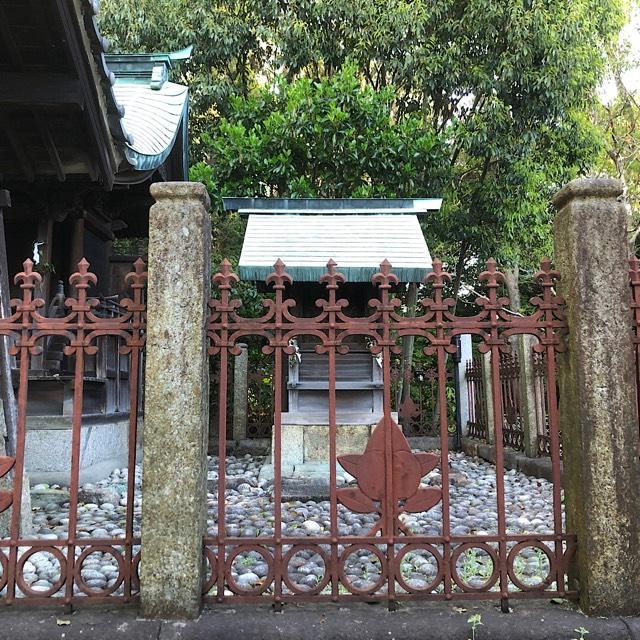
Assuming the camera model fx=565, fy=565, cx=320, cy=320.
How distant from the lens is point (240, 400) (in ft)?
33.8

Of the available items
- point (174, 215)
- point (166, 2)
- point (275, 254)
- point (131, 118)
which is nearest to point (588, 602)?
point (174, 215)

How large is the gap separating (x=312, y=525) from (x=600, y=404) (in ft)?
9.91

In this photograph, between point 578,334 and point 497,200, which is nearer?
point 578,334

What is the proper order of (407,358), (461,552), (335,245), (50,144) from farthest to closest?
(407,358) < (335,245) < (50,144) < (461,552)

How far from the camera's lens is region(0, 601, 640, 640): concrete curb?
7.71ft

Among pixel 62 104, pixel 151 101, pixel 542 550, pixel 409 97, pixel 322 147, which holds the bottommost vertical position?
pixel 542 550

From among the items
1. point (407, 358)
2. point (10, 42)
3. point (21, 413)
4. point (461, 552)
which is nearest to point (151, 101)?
point (10, 42)

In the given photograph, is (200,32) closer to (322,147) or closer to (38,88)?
(322,147)

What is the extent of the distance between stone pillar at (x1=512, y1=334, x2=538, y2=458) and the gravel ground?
0.47 meters

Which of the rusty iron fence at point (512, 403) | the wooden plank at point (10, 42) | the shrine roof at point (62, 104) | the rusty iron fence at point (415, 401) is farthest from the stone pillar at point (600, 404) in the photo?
the rusty iron fence at point (415, 401)

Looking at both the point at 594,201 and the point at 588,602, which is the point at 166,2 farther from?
the point at 588,602

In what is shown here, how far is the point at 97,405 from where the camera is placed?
301 inches

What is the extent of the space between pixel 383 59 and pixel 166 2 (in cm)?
479

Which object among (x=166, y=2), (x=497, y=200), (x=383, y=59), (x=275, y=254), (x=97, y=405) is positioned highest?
(x=166, y=2)
